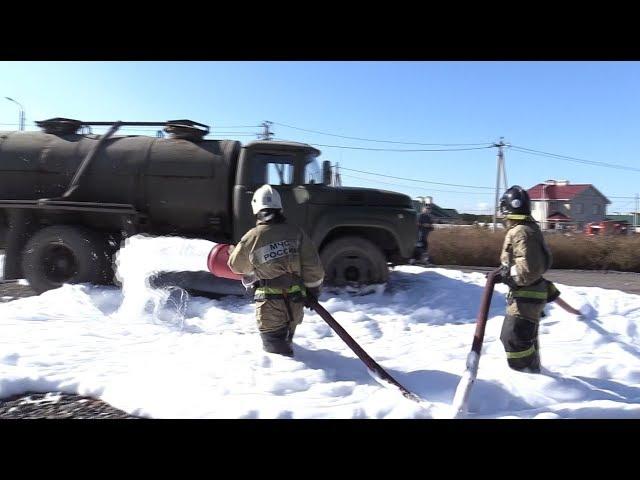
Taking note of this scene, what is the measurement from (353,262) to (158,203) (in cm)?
297

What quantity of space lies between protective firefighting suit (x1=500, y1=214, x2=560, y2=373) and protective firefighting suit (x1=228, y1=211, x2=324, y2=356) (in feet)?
5.39

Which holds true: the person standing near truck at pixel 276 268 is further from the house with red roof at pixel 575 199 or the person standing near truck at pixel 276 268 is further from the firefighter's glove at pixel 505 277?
the house with red roof at pixel 575 199

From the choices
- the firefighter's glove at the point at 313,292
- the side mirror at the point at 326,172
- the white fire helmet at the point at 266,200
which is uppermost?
the side mirror at the point at 326,172

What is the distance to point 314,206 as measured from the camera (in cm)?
661

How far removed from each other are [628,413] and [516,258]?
51.4 inches

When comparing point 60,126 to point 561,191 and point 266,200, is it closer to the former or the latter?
point 266,200

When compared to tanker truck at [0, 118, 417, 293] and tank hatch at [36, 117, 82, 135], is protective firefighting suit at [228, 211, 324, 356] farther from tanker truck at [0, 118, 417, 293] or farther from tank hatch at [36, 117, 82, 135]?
tank hatch at [36, 117, 82, 135]

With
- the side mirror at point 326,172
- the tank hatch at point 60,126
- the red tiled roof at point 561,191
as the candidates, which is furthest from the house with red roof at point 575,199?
the tank hatch at point 60,126

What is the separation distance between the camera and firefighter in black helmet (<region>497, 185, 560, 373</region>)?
3.70 meters

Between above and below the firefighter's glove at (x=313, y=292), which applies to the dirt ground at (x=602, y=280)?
below

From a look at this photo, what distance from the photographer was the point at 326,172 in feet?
23.4

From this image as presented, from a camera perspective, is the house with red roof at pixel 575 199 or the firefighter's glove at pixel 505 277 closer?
the firefighter's glove at pixel 505 277

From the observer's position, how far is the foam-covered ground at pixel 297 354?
127 inches

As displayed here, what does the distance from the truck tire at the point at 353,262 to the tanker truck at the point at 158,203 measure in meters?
0.01
